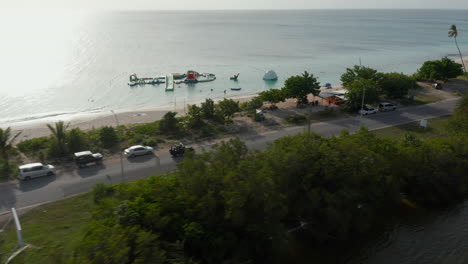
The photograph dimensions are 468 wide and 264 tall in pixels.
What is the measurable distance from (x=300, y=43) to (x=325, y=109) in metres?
111

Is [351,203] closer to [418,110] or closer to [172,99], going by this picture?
[418,110]

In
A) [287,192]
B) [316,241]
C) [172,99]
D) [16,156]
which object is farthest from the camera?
[172,99]

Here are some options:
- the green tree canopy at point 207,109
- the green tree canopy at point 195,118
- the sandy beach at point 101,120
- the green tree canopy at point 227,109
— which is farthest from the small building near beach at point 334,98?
the green tree canopy at point 195,118

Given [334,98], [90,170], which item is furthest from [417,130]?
[90,170]

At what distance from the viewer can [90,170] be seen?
32344 mm

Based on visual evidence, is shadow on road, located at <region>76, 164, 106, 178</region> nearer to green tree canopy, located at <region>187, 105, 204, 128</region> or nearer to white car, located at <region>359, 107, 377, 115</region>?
green tree canopy, located at <region>187, 105, 204, 128</region>

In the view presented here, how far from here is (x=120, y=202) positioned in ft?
61.3

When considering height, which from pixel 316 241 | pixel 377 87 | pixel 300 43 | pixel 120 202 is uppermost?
pixel 300 43

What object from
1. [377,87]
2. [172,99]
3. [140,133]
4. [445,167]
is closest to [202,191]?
[445,167]

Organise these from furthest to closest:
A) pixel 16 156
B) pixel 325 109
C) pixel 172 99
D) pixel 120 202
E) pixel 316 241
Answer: pixel 172 99
pixel 325 109
pixel 16 156
pixel 316 241
pixel 120 202

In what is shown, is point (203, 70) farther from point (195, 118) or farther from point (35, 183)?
point (35, 183)

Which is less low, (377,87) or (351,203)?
(377,87)

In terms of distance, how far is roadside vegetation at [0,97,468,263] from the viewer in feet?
56.1

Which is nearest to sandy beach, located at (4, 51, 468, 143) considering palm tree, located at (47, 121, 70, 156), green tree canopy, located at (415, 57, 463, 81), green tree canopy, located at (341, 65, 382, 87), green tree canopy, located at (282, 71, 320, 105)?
green tree canopy, located at (282, 71, 320, 105)
